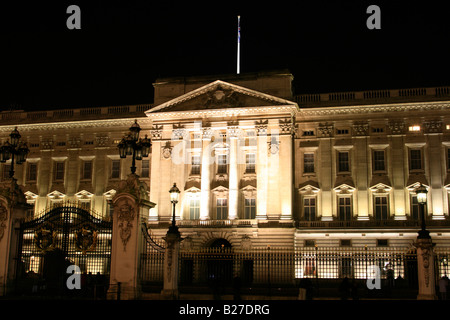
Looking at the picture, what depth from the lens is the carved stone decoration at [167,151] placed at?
51.6m

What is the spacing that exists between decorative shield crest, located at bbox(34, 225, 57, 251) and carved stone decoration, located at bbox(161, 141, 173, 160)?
27721mm

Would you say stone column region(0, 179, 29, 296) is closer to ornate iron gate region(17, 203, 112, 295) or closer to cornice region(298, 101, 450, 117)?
ornate iron gate region(17, 203, 112, 295)

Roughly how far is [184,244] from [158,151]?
895cm

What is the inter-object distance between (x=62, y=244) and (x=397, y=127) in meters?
34.0

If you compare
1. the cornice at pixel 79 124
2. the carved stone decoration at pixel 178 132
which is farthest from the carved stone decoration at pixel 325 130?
the cornice at pixel 79 124

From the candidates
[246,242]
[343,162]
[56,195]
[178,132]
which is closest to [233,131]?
[178,132]

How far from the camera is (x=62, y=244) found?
24.0 metres

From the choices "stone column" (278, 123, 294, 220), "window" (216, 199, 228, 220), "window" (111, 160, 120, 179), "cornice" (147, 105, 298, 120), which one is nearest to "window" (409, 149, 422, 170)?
"stone column" (278, 123, 294, 220)

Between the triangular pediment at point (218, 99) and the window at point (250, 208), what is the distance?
8.26 m

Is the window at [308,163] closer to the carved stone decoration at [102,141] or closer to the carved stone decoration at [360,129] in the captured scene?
the carved stone decoration at [360,129]

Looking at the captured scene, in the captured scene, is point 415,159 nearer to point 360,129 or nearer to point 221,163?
point 360,129

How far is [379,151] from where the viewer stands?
50.0 metres

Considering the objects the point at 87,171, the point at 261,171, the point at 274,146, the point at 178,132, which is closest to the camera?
the point at 261,171
